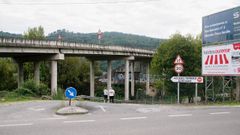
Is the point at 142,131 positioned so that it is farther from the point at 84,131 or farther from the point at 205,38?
the point at 205,38

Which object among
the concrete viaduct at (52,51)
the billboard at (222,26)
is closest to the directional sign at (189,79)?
the billboard at (222,26)

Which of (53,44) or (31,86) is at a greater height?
(53,44)

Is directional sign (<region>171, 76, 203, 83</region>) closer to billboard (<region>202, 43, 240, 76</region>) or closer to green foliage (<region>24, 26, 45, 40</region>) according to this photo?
billboard (<region>202, 43, 240, 76</region>)

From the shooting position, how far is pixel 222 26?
73.8ft

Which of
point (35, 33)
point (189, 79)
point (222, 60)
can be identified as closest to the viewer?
point (189, 79)

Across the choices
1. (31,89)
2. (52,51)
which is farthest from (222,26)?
(52,51)

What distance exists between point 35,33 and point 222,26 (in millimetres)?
49218

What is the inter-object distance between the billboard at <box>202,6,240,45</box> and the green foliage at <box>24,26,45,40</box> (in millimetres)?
46568

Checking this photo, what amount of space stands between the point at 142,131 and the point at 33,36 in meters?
58.7

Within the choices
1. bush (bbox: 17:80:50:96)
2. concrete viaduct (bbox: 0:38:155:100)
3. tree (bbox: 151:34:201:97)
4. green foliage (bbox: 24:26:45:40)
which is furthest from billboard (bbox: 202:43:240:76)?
green foliage (bbox: 24:26:45:40)

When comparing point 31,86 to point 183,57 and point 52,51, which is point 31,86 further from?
point 183,57

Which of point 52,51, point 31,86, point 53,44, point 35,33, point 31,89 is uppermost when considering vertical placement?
point 35,33

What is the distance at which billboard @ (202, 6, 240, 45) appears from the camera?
2155 cm


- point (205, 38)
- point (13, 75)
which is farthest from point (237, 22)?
point (13, 75)
